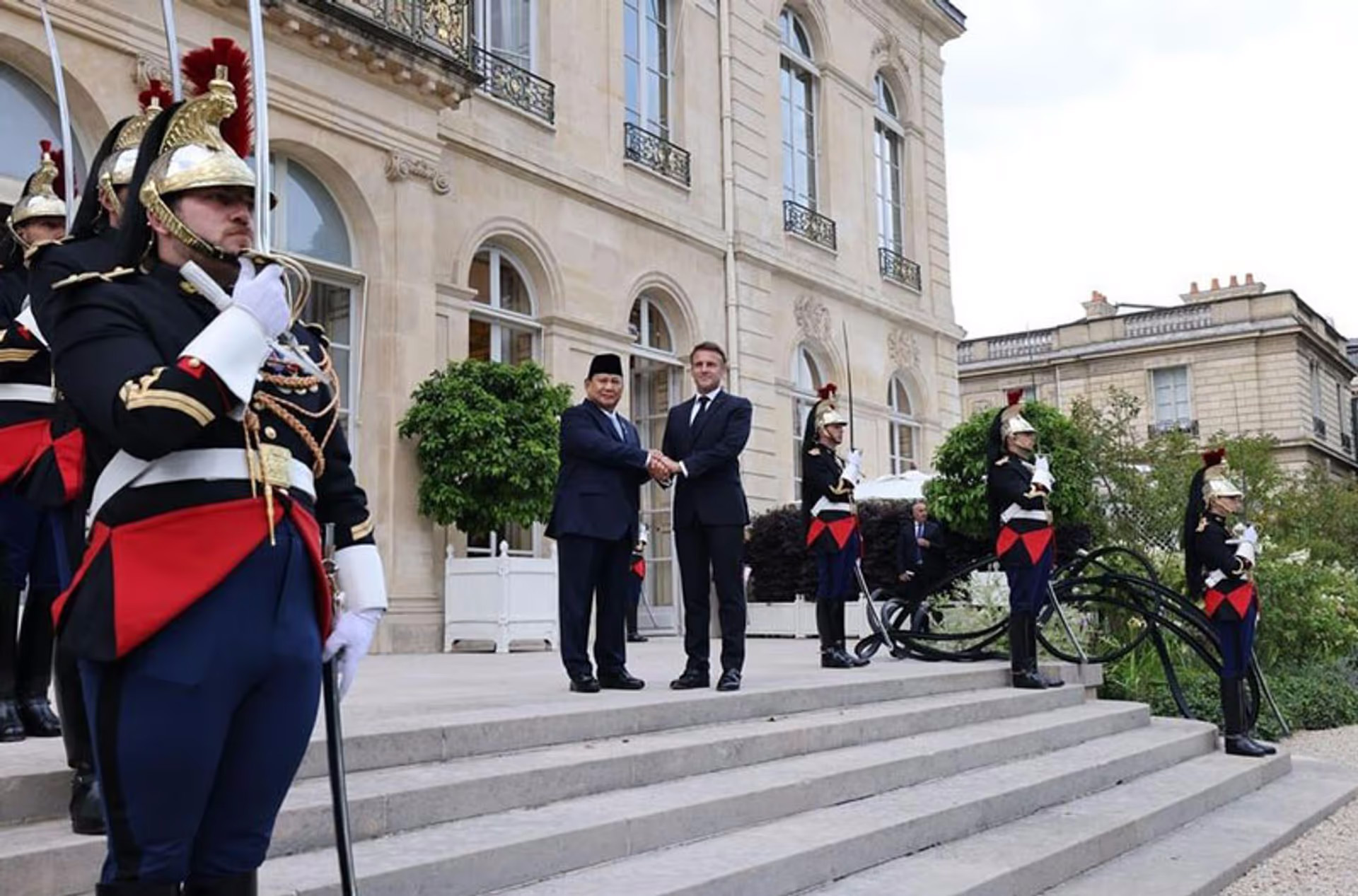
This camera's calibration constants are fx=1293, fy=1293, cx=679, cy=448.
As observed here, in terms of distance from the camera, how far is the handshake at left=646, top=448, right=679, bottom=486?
22.1 feet

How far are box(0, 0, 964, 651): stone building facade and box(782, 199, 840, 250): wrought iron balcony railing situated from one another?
62 millimetres

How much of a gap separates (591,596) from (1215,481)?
14.6 ft

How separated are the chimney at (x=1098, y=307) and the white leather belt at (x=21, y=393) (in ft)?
141

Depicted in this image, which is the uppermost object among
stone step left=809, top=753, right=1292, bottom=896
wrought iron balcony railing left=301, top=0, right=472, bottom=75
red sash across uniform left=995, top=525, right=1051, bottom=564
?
wrought iron balcony railing left=301, top=0, right=472, bottom=75

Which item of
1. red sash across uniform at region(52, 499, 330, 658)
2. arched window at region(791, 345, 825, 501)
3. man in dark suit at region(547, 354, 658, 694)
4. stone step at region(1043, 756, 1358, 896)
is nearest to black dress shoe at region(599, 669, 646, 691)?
man in dark suit at region(547, 354, 658, 694)

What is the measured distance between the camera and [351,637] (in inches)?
103

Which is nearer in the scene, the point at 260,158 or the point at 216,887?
the point at 216,887

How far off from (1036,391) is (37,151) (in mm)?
38205

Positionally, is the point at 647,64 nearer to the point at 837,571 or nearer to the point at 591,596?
the point at 837,571

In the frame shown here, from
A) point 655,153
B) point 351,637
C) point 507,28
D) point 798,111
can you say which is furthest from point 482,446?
point 798,111

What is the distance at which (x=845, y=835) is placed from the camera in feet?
16.4

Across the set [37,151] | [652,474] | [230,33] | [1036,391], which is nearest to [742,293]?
[230,33]

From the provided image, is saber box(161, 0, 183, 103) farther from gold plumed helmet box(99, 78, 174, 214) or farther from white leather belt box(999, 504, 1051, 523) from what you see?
white leather belt box(999, 504, 1051, 523)

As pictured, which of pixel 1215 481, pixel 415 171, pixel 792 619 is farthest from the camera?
pixel 792 619
